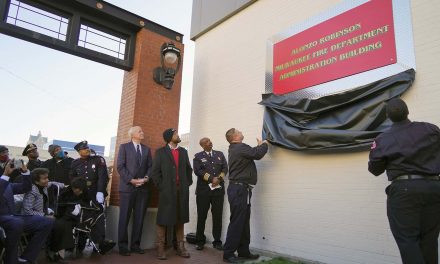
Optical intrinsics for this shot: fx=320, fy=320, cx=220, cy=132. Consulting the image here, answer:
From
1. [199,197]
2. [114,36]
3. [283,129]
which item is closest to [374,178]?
[283,129]

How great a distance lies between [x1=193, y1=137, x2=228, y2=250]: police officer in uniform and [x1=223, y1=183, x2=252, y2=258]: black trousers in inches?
28.9

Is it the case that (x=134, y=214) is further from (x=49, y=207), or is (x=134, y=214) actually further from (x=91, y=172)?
(x=49, y=207)

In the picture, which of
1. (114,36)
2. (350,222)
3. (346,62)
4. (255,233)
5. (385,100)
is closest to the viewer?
(385,100)

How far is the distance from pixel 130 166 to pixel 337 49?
3229 mm

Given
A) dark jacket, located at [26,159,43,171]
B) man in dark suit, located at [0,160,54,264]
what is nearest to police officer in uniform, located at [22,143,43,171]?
dark jacket, located at [26,159,43,171]

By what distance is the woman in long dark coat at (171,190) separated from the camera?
4266mm

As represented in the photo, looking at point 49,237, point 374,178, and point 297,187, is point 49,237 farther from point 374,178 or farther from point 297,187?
point 374,178

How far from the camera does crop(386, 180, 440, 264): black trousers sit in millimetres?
2350

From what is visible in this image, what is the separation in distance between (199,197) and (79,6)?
357 centimetres

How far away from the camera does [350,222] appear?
144 inches

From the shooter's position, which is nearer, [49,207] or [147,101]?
[49,207]

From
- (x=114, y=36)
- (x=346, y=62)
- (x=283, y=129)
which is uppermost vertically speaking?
(x=114, y=36)

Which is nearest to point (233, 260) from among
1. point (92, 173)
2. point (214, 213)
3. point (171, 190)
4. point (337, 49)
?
point (214, 213)

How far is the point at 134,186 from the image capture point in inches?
178
